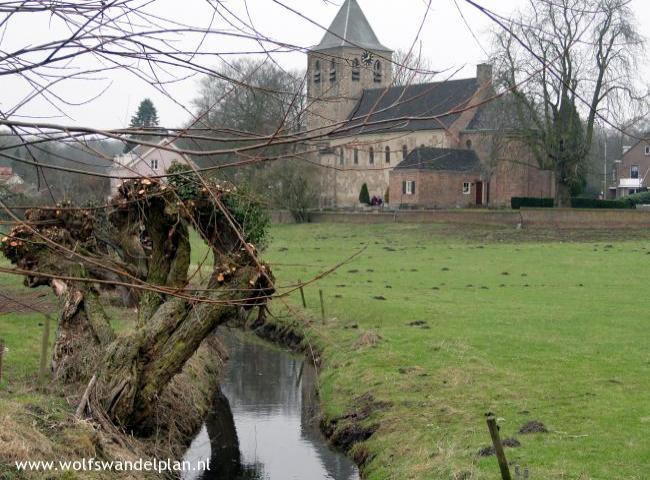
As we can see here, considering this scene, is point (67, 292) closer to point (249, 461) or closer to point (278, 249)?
point (249, 461)

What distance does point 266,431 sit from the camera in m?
15.1

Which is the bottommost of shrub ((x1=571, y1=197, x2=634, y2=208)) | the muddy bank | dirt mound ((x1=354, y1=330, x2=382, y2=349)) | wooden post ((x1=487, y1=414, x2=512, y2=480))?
the muddy bank

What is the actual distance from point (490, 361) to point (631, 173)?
86.9m

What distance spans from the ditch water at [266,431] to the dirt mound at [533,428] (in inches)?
93.1

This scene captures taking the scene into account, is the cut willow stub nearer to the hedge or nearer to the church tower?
the church tower

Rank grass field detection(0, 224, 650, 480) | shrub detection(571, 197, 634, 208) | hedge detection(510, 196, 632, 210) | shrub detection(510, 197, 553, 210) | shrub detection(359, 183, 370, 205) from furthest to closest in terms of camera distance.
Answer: shrub detection(359, 183, 370, 205), shrub detection(510, 197, 553, 210), hedge detection(510, 196, 632, 210), shrub detection(571, 197, 634, 208), grass field detection(0, 224, 650, 480)

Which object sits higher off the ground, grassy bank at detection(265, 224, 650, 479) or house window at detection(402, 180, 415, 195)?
house window at detection(402, 180, 415, 195)

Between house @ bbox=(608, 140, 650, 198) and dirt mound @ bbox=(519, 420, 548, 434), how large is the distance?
87.5m

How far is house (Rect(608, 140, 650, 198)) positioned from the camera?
9518 cm

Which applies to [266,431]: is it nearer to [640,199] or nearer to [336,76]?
[336,76]

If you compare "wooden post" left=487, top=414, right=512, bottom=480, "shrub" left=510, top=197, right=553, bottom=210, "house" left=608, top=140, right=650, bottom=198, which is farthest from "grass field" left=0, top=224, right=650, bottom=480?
"house" left=608, top=140, right=650, bottom=198

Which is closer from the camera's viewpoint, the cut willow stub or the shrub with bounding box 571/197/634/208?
the cut willow stub

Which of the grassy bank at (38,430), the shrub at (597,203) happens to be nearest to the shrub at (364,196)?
the shrub at (597,203)

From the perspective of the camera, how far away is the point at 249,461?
1350cm
